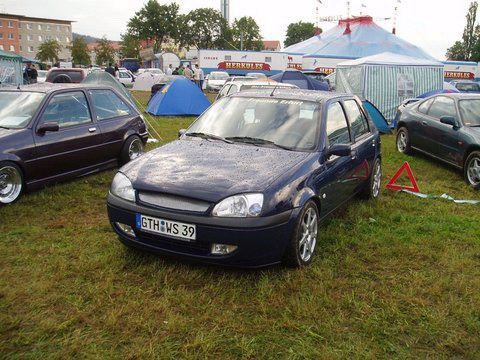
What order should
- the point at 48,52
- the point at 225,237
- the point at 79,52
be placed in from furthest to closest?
the point at 48,52
the point at 79,52
the point at 225,237

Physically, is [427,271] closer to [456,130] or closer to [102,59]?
[456,130]

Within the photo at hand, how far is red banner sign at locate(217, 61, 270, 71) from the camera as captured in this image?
35031 millimetres

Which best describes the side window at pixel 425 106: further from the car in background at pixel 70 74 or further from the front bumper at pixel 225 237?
the car in background at pixel 70 74

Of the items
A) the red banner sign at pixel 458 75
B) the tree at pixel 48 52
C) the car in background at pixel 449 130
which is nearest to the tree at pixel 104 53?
the tree at pixel 48 52

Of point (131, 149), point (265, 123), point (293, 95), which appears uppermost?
point (293, 95)

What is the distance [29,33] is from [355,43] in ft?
331

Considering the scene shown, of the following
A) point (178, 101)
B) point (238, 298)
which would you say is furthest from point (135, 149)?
point (178, 101)

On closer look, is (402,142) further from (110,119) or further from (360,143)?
(110,119)

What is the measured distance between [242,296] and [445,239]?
103 inches

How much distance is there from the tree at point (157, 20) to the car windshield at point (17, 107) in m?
79.3

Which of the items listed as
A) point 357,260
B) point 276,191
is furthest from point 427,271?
point 276,191

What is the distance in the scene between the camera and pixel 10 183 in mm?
5223

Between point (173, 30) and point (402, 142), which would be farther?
point (173, 30)

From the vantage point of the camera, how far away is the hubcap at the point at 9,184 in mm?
5121
